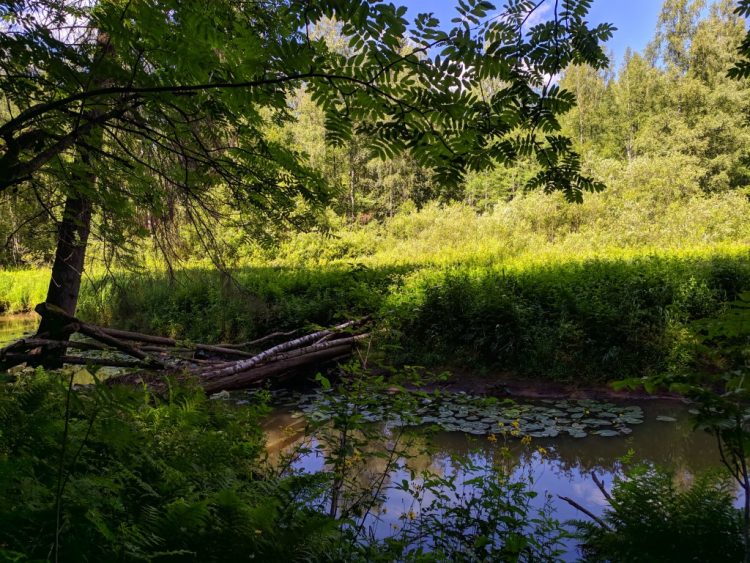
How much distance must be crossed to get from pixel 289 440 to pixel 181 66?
4.67 metres

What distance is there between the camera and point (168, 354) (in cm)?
595

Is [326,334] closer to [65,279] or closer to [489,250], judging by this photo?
[65,279]

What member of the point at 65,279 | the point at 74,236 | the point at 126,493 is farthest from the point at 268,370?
the point at 126,493

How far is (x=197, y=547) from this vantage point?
1.60m

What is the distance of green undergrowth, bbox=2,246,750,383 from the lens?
7.07 metres

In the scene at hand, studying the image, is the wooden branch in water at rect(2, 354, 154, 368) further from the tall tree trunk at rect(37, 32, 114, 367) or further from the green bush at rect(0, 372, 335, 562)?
the green bush at rect(0, 372, 335, 562)

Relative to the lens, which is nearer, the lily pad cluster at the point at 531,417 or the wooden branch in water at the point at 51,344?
the wooden branch in water at the point at 51,344

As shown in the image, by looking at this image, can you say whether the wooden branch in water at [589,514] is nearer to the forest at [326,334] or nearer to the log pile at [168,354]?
the forest at [326,334]

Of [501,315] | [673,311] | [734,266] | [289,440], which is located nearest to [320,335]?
[289,440]

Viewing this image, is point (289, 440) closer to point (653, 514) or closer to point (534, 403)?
point (534, 403)

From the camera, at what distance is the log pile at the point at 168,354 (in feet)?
14.9

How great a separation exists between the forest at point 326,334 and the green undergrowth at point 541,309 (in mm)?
49

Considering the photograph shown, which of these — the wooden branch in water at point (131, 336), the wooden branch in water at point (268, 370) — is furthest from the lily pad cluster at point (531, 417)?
the wooden branch in water at point (131, 336)

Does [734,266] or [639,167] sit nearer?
[734,266]
